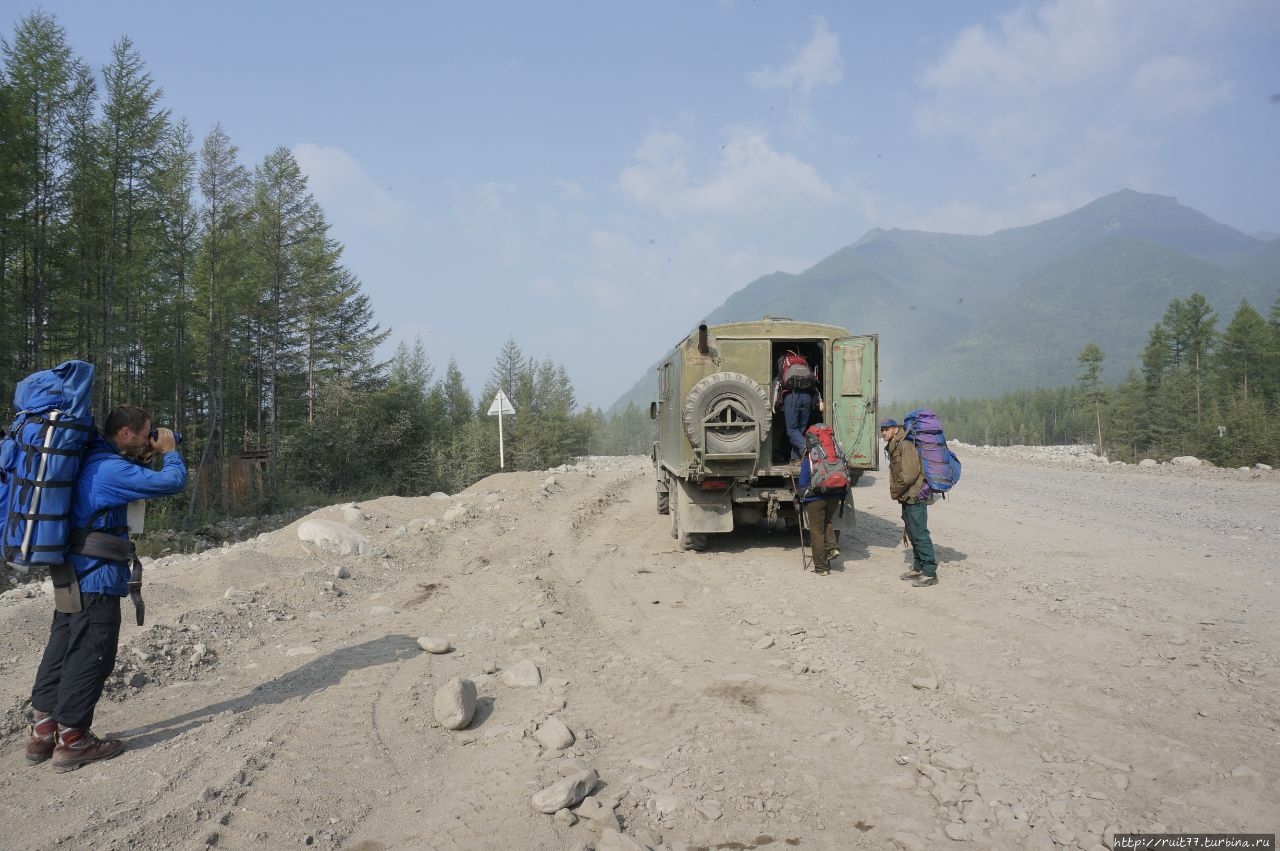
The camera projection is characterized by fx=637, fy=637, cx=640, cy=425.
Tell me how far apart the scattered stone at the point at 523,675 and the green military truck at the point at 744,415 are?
450 cm

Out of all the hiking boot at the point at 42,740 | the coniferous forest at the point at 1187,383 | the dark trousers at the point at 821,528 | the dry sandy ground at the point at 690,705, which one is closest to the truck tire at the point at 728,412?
the dark trousers at the point at 821,528

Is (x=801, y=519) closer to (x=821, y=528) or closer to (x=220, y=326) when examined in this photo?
(x=821, y=528)

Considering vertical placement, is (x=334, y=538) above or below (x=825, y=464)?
below

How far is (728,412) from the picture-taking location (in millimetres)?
8859

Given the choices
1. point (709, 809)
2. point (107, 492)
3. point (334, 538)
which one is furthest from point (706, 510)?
point (107, 492)

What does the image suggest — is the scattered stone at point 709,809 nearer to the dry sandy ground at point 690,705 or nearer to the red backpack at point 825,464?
the dry sandy ground at point 690,705

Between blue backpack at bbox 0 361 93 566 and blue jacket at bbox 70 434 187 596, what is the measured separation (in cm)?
7

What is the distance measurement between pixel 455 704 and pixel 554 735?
2.28ft

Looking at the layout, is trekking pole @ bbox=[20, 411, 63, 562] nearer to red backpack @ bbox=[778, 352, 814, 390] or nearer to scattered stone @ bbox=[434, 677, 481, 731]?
scattered stone @ bbox=[434, 677, 481, 731]

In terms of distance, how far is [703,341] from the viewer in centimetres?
925

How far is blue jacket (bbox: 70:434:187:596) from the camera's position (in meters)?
3.61

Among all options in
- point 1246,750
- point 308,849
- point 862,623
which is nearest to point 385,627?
point 308,849

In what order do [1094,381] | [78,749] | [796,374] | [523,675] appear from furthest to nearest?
[1094,381], [796,374], [523,675], [78,749]

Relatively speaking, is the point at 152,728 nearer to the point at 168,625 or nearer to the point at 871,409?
the point at 168,625
